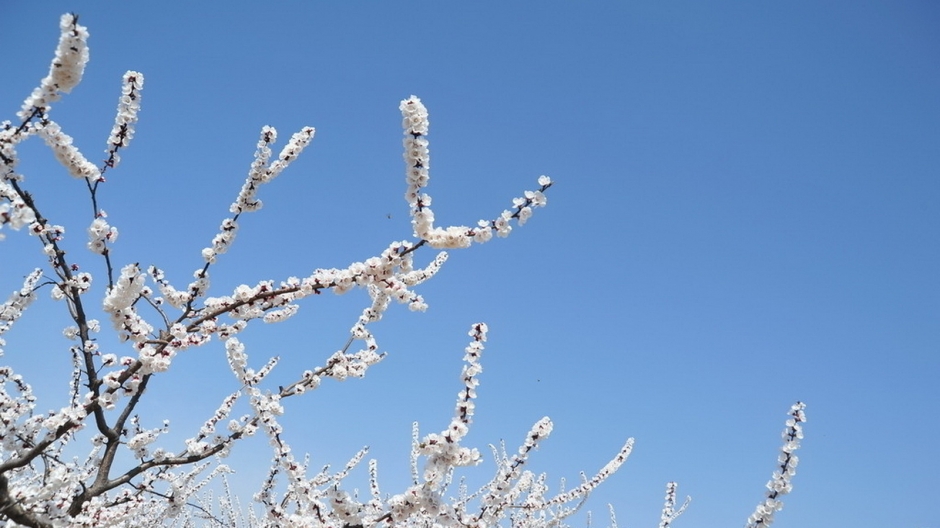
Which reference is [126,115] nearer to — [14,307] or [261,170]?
[261,170]

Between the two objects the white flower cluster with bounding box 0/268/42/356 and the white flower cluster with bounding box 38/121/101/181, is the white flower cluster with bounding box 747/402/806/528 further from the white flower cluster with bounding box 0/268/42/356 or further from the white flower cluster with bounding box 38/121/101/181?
the white flower cluster with bounding box 0/268/42/356

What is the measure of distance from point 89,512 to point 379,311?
11.4 feet

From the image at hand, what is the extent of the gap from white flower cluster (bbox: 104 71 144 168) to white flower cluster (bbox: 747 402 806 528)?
18.8 feet

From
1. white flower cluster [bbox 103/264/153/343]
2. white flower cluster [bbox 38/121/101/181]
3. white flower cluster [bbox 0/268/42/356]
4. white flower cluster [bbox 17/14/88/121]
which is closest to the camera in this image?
white flower cluster [bbox 17/14/88/121]

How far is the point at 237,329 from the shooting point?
5125 mm

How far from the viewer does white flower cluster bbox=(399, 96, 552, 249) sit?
12.0 ft

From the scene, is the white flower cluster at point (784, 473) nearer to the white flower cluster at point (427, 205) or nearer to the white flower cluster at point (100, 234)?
the white flower cluster at point (427, 205)

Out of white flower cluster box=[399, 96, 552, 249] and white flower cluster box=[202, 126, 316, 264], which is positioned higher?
white flower cluster box=[202, 126, 316, 264]

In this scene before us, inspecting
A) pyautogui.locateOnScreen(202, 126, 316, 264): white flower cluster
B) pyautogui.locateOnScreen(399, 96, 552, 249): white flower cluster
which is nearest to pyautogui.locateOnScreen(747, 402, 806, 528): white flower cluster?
pyautogui.locateOnScreen(399, 96, 552, 249): white flower cluster

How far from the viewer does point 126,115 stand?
4699 millimetres

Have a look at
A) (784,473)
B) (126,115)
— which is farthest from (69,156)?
(784,473)

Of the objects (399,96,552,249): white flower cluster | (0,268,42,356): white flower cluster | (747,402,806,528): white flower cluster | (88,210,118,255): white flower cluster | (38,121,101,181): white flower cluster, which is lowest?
(747,402,806,528): white flower cluster

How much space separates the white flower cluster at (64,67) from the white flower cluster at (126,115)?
925mm

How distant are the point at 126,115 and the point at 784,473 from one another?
5925mm
